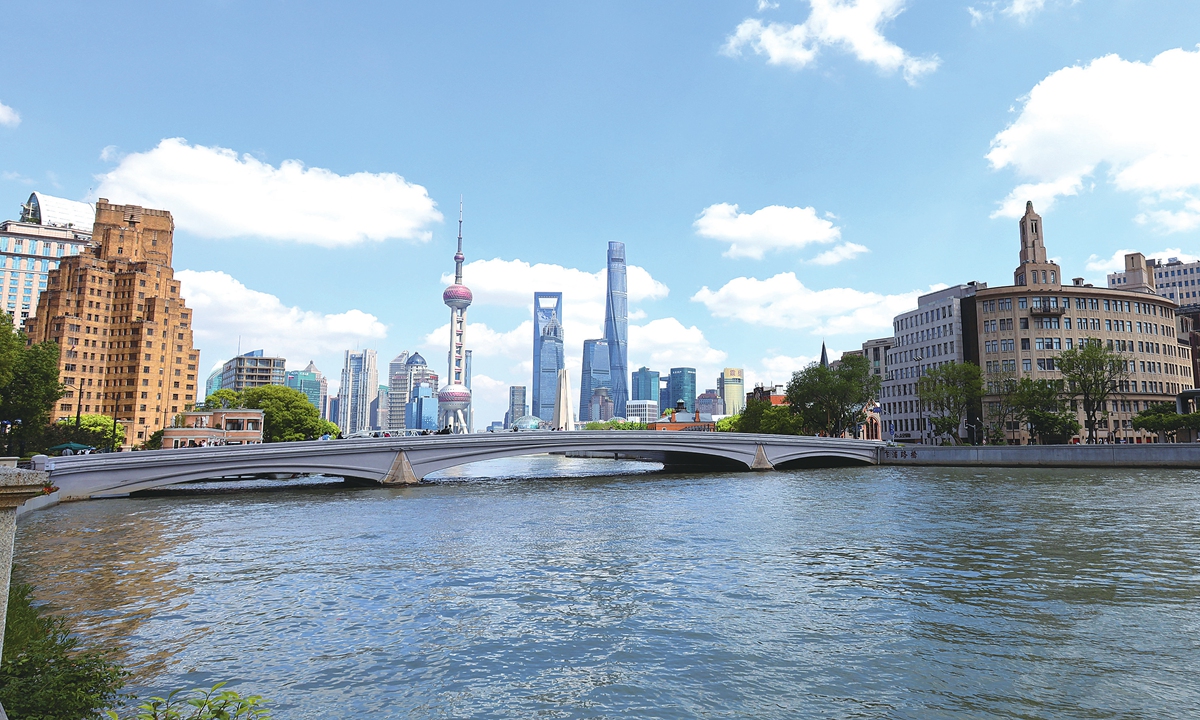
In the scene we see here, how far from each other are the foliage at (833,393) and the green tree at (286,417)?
8175 cm

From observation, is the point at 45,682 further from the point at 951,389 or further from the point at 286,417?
the point at 286,417

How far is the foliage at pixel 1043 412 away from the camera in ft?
298

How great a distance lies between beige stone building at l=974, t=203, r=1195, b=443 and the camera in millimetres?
112500

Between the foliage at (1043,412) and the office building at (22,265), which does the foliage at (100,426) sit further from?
the foliage at (1043,412)

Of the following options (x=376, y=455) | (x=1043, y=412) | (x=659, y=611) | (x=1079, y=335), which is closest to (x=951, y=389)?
(x=1043, y=412)

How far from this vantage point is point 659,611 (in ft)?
57.9

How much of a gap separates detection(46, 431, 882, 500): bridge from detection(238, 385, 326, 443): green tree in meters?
27.0

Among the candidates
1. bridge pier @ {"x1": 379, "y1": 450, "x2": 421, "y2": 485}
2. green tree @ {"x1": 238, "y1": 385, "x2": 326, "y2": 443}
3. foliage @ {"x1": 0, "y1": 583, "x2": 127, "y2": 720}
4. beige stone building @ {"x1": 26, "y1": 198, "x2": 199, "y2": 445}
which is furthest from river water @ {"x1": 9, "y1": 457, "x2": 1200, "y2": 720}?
beige stone building @ {"x1": 26, "y1": 198, "x2": 199, "y2": 445}

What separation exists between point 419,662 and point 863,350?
196m

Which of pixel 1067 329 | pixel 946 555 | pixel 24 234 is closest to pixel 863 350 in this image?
pixel 1067 329

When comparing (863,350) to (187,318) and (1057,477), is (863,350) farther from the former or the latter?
(187,318)

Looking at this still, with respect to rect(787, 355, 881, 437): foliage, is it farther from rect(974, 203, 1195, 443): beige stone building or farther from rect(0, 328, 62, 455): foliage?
rect(0, 328, 62, 455): foliage

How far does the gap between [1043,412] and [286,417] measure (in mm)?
109795

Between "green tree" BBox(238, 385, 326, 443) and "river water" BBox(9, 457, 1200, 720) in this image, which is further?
"green tree" BBox(238, 385, 326, 443)
